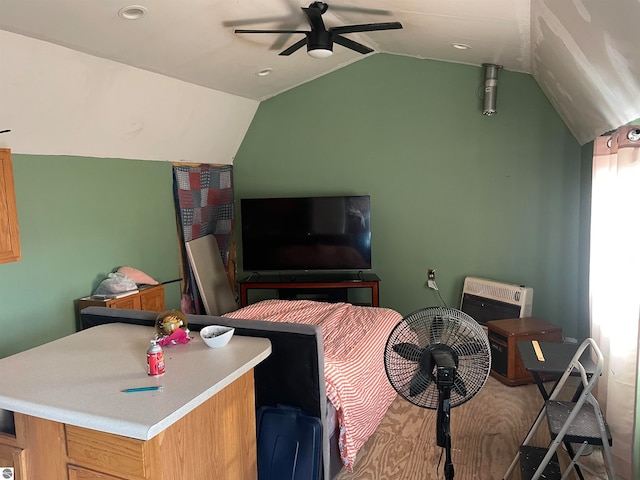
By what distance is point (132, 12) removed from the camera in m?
2.45

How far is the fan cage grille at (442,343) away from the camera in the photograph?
78.5 inches

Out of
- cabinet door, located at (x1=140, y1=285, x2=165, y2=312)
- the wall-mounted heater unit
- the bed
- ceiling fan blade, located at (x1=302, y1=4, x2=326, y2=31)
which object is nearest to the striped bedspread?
the bed

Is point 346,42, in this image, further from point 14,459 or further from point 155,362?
point 14,459

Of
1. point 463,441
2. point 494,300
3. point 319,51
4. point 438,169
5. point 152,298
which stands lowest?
point 463,441

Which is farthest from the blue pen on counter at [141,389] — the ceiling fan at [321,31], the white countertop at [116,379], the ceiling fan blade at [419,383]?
the ceiling fan at [321,31]

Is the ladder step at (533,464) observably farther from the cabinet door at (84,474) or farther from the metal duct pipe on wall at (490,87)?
the metal duct pipe on wall at (490,87)

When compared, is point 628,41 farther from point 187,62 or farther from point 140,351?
point 187,62

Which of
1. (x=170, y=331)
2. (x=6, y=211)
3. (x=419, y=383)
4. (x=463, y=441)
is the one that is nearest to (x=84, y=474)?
(x=170, y=331)

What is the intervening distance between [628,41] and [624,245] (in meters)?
1.02

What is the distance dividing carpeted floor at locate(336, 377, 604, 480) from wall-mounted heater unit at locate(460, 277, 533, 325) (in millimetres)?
761

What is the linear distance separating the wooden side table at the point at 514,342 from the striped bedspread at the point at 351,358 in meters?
0.86

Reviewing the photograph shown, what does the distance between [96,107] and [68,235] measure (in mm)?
857

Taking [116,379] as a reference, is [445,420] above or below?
below

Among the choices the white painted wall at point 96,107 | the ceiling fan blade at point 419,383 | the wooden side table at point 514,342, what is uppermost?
the white painted wall at point 96,107
